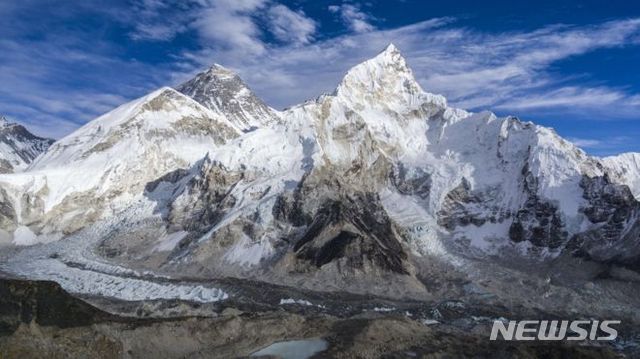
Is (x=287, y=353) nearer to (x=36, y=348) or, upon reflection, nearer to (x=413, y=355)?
(x=413, y=355)

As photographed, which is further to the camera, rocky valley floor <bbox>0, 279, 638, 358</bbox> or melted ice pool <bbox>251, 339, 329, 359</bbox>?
melted ice pool <bbox>251, 339, 329, 359</bbox>

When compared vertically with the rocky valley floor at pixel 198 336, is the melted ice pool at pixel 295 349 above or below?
below

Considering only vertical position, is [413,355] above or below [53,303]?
below

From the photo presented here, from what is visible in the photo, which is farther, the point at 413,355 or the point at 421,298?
the point at 421,298

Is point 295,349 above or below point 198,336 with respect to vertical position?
below

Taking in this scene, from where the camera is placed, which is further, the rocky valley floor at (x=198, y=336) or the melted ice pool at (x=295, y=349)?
the melted ice pool at (x=295, y=349)

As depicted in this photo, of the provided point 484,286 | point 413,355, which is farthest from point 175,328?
point 484,286

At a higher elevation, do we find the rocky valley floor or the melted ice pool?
the rocky valley floor

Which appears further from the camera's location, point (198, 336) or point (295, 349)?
point (198, 336)

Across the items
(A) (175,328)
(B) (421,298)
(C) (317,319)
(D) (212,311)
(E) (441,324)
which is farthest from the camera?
(B) (421,298)

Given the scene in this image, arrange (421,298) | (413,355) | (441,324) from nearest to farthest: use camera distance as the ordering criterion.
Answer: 1. (413,355)
2. (441,324)
3. (421,298)
